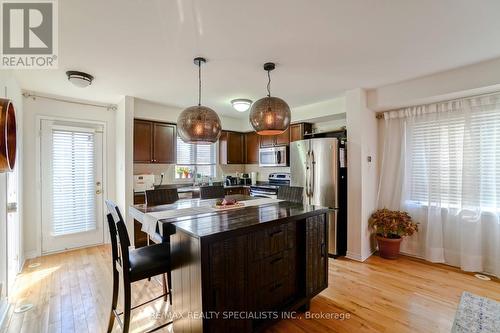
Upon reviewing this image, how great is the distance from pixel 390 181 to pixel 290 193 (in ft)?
6.10

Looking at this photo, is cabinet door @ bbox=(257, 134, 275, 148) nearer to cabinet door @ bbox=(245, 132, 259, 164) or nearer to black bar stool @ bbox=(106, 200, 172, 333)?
cabinet door @ bbox=(245, 132, 259, 164)

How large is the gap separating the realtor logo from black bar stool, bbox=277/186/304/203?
2.73 meters

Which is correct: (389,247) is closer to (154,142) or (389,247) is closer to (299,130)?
(299,130)

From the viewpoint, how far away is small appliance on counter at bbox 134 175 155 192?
393 cm

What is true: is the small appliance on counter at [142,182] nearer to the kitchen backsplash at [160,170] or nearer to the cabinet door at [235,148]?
the kitchen backsplash at [160,170]

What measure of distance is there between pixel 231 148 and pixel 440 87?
367cm

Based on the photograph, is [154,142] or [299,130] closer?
[154,142]

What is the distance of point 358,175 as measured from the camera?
3.43 m

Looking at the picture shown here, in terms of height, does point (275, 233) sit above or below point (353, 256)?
above

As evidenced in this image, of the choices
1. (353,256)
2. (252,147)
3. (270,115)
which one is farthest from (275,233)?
(252,147)

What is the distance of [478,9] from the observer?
1715mm

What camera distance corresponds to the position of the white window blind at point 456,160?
115 inches

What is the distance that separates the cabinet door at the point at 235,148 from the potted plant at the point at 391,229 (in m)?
2.94

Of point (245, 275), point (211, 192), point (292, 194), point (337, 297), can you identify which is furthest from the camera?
point (211, 192)
